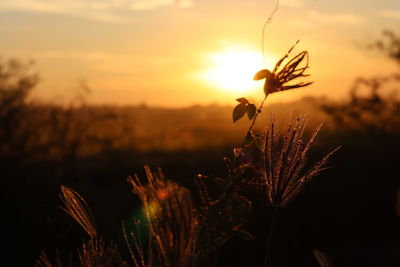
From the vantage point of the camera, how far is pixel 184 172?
11.8 meters

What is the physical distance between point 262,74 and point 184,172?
1020cm

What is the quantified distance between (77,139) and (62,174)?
1901 millimetres

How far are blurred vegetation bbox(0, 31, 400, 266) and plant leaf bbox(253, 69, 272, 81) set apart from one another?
280 centimetres

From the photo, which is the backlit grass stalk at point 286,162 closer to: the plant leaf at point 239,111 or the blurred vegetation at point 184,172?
the plant leaf at point 239,111

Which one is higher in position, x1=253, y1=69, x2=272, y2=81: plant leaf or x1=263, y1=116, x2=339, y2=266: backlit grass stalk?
x1=253, y1=69, x2=272, y2=81: plant leaf

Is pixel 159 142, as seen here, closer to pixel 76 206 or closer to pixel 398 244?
pixel 398 244

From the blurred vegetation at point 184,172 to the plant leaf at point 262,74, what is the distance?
9.19 feet

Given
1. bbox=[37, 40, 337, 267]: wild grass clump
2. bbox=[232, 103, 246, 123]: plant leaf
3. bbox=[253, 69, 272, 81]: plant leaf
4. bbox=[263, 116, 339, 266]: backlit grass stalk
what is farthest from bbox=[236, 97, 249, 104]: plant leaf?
bbox=[263, 116, 339, 266]: backlit grass stalk

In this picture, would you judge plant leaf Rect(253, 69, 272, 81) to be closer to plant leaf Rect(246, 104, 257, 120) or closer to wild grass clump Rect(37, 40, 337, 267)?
wild grass clump Rect(37, 40, 337, 267)

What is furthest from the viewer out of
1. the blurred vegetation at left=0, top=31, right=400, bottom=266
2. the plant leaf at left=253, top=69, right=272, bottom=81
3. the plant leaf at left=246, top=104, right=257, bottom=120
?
the blurred vegetation at left=0, top=31, right=400, bottom=266

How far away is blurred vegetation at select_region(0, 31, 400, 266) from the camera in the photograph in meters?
7.96

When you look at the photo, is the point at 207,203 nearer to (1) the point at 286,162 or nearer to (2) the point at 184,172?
(1) the point at 286,162

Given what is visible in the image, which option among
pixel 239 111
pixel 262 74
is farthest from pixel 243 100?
pixel 262 74

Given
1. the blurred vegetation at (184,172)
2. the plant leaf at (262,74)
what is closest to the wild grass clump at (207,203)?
the plant leaf at (262,74)
